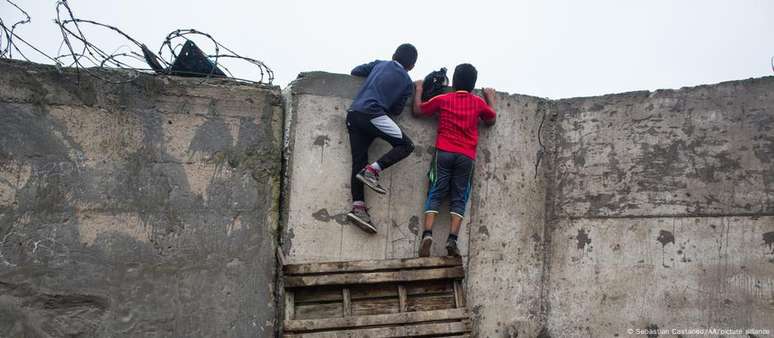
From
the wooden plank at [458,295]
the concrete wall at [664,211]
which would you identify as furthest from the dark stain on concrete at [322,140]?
the concrete wall at [664,211]

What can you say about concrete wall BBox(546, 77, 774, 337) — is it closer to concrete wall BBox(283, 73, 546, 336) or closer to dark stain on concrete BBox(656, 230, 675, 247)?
dark stain on concrete BBox(656, 230, 675, 247)

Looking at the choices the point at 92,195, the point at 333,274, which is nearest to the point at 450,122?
the point at 333,274

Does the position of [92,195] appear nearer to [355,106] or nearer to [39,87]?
[39,87]

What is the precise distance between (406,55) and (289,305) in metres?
2.02

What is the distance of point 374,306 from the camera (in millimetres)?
4809

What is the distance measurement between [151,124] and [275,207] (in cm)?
101

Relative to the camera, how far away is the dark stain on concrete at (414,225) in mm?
5141

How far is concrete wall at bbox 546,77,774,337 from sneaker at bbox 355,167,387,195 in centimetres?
146

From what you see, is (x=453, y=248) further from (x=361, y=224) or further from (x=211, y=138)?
(x=211, y=138)

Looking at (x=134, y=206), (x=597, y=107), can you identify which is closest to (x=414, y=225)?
(x=597, y=107)

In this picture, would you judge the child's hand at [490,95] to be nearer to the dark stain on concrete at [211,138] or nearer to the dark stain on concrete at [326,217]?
the dark stain on concrete at [326,217]

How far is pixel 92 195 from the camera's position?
4.59 meters

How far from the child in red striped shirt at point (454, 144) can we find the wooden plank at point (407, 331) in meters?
0.54

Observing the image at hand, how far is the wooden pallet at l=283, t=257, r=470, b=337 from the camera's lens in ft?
15.2
